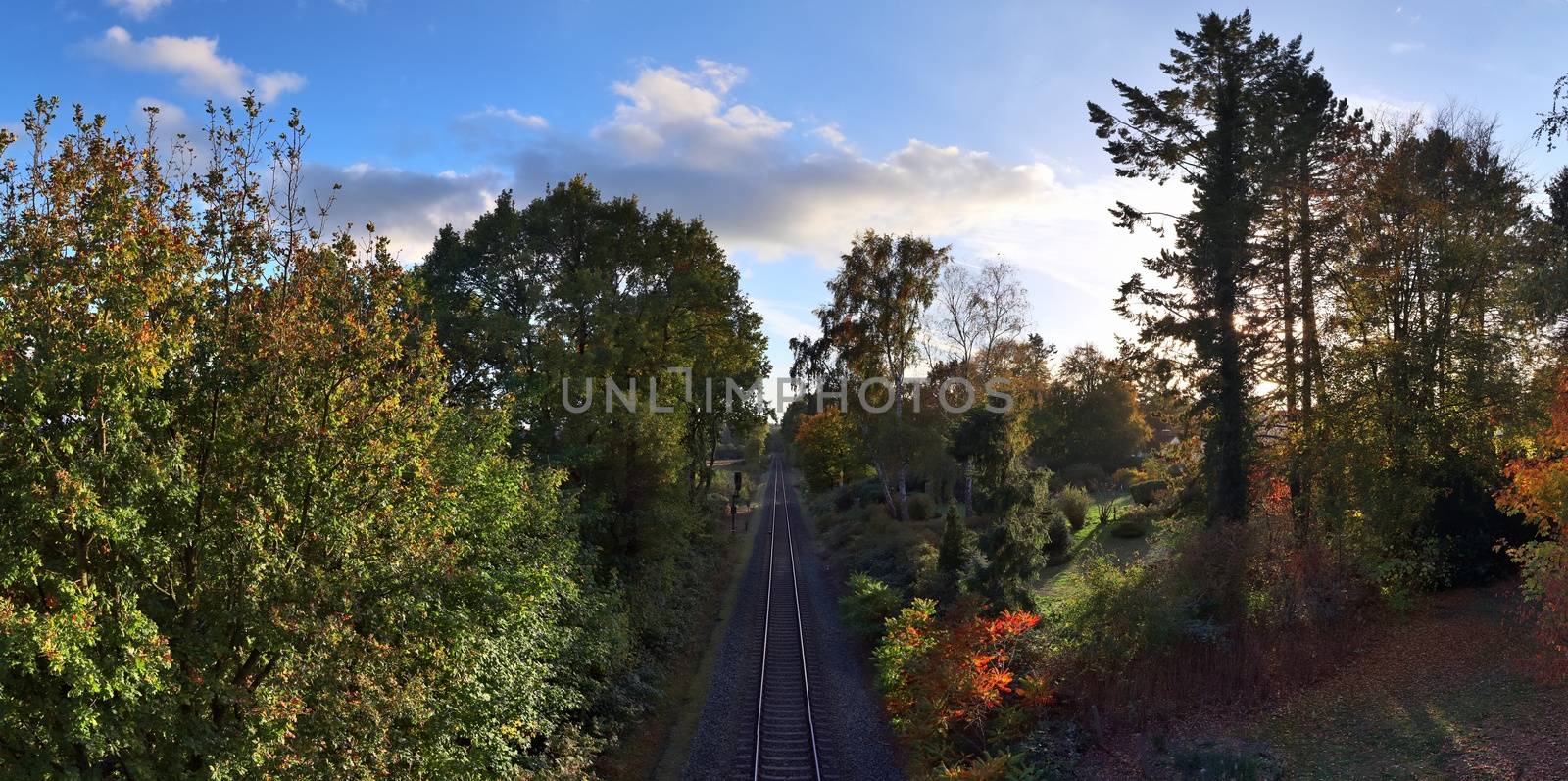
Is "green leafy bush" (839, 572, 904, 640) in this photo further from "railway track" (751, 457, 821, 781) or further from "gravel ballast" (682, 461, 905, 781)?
"railway track" (751, 457, 821, 781)

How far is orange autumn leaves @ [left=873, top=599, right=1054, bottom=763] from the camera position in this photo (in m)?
Answer: 16.0

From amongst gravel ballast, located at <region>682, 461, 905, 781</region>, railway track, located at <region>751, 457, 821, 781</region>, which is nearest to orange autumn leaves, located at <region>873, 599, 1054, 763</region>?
gravel ballast, located at <region>682, 461, 905, 781</region>

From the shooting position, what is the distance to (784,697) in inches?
770

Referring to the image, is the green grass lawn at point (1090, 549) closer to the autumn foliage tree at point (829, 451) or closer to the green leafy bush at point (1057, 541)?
the green leafy bush at point (1057, 541)

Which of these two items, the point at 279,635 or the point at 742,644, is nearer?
the point at 279,635

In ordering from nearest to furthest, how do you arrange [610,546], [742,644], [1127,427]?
[742,644], [610,546], [1127,427]

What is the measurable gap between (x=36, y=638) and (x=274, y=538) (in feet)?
9.30

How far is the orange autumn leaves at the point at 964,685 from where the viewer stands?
1600 cm

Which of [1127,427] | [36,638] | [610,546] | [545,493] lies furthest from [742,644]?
[1127,427]

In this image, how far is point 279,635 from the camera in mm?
7906

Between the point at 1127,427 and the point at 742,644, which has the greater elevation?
the point at 1127,427

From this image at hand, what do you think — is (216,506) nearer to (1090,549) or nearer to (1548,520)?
(1548,520)

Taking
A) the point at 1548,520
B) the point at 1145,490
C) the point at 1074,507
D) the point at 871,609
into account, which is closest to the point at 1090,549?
the point at 871,609

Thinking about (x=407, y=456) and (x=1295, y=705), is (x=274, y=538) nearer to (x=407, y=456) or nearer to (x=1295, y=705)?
(x=407, y=456)
